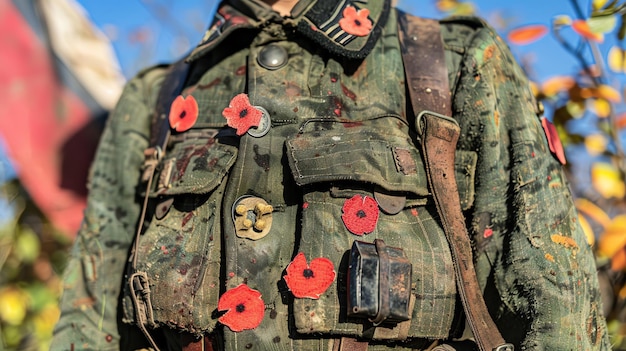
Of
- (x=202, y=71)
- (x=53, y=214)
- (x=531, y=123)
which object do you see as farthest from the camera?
(x=53, y=214)

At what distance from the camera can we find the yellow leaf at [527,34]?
89.9 inches

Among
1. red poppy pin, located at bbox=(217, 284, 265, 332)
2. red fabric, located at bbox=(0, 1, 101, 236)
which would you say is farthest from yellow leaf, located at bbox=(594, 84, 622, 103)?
red fabric, located at bbox=(0, 1, 101, 236)

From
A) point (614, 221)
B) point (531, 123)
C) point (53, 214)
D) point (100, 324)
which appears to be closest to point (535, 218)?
point (531, 123)

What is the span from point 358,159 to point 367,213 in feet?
0.39

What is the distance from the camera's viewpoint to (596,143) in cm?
256

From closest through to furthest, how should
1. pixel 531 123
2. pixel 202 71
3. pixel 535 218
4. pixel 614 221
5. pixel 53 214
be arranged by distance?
pixel 535 218 < pixel 531 123 < pixel 202 71 < pixel 614 221 < pixel 53 214

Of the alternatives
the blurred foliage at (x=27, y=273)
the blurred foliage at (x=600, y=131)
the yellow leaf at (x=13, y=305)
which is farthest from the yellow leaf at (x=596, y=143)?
the yellow leaf at (x=13, y=305)

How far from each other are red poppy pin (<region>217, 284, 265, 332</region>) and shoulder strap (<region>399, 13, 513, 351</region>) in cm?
43

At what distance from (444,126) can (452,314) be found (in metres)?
0.41

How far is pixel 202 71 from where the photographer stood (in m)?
1.87

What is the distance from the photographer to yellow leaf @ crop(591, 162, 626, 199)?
2404 mm

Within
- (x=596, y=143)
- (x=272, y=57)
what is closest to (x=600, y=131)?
(x=596, y=143)

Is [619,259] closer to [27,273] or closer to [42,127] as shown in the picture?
[42,127]

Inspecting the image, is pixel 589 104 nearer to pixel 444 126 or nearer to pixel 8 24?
pixel 444 126
